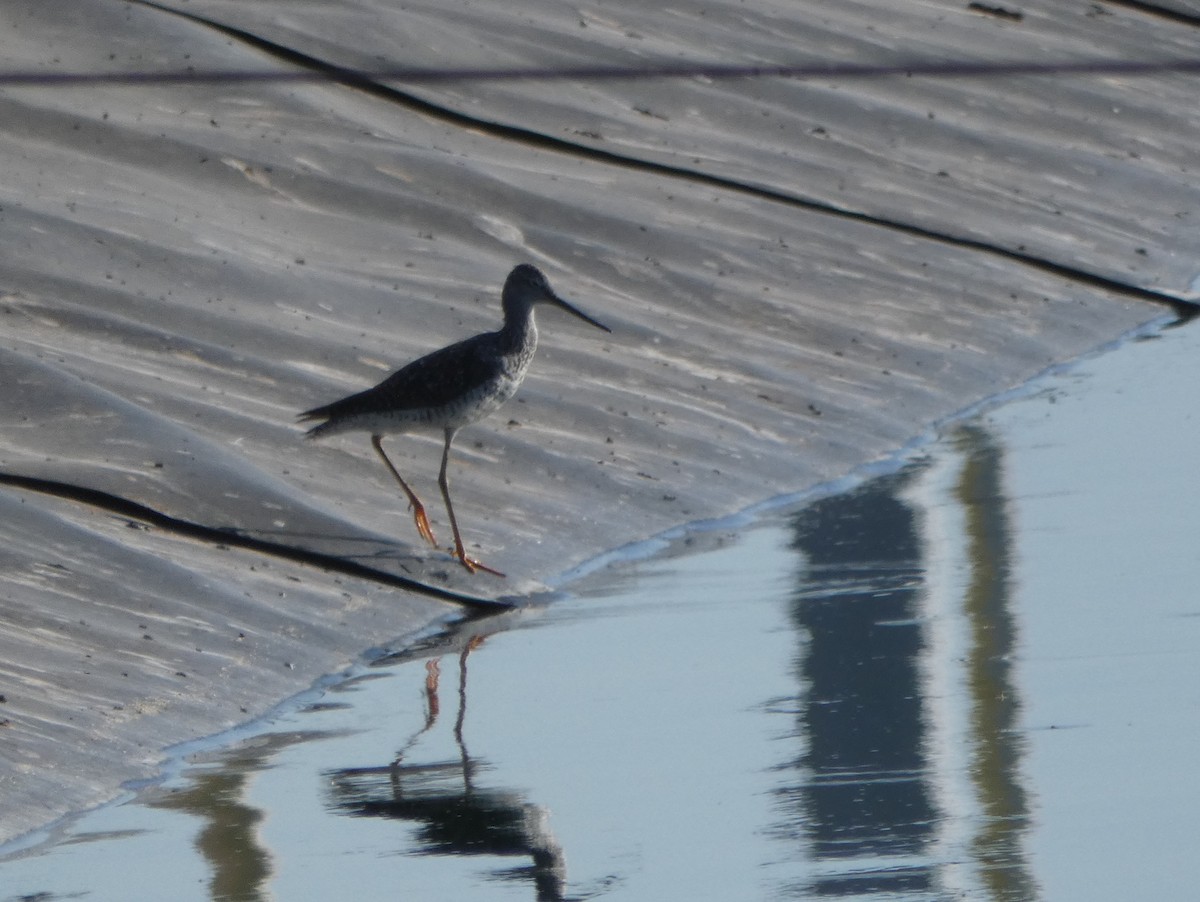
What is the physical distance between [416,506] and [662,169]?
449 centimetres

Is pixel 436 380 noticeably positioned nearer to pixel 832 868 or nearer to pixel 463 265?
pixel 463 265

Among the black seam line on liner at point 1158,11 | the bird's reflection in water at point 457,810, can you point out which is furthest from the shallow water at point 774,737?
the black seam line on liner at point 1158,11

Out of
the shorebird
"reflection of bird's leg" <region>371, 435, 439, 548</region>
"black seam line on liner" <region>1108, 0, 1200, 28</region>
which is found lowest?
"reflection of bird's leg" <region>371, 435, 439, 548</region>

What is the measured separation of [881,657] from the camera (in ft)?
24.0

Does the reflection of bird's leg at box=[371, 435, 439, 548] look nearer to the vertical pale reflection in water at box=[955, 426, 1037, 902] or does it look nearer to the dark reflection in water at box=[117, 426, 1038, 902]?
the dark reflection in water at box=[117, 426, 1038, 902]

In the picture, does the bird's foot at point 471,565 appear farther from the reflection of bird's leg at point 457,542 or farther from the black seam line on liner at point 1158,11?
the black seam line on liner at point 1158,11

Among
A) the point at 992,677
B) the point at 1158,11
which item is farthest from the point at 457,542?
the point at 1158,11

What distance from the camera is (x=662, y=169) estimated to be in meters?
12.5

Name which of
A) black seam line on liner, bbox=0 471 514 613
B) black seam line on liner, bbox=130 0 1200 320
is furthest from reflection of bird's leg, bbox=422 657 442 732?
black seam line on liner, bbox=130 0 1200 320

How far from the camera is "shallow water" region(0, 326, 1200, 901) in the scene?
5.81 m

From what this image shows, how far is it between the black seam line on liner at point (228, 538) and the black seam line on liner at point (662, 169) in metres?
4.81

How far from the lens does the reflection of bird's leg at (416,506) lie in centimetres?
840

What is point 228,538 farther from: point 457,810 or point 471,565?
point 457,810

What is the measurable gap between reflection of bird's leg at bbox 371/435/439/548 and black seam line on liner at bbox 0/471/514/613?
0.26 m
